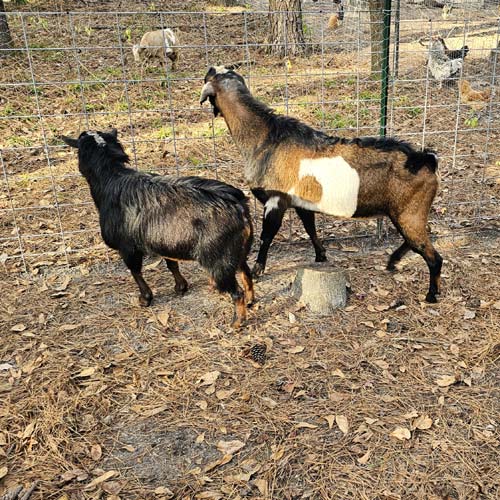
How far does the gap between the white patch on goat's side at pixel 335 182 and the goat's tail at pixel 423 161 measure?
43cm

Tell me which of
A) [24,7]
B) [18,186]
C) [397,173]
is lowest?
[18,186]

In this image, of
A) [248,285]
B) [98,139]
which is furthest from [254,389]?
[98,139]

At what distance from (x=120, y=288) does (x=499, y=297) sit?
3.32 metres

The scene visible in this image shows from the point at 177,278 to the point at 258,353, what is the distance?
3.72ft

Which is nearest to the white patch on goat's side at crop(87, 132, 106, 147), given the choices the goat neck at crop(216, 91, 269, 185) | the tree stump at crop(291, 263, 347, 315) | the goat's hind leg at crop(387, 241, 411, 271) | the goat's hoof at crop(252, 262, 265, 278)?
the goat neck at crop(216, 91, 269, 185)

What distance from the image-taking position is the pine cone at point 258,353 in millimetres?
3722

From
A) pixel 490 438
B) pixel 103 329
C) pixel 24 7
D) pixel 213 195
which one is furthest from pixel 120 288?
pixel 24 7

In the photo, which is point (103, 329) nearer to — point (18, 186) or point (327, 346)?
point (327, 346)

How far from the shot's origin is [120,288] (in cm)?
470

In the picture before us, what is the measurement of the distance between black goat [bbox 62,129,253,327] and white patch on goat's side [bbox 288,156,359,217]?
71 cm

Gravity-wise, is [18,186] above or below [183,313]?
above

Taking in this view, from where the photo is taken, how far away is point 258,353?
3.77 meters

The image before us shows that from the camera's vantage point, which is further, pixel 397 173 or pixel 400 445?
pixel 397 173

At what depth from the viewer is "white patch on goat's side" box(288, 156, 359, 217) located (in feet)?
13.6
